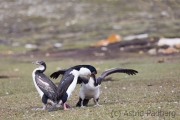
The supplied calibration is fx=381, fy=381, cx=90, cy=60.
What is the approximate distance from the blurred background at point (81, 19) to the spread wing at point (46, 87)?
69.7 m

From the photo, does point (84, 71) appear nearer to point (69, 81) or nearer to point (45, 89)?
point (69, 81)

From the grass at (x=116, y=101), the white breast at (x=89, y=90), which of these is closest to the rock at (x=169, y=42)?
the grass at (x=116, y=101)

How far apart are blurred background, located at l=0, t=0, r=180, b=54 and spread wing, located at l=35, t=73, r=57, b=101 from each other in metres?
69.7

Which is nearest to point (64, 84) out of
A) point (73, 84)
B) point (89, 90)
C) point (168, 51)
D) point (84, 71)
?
point (73, 84)

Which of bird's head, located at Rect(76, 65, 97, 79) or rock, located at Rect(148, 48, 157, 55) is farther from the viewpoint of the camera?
rock, located at Rect(148, 48, 157, 55)

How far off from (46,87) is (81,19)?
10622 centimetres

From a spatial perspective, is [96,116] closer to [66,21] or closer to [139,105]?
[139,105]

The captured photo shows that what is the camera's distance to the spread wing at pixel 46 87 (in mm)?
13992

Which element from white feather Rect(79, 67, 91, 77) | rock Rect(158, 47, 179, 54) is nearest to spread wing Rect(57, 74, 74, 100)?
white feather Rect(79, 67, 91, 77)

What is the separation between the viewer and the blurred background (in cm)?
9269

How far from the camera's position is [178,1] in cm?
15988

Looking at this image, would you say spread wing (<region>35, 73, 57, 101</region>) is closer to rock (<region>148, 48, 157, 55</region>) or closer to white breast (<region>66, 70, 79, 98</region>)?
white breast (<region>66, 70, 79, 98</region>)

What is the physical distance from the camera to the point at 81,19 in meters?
120

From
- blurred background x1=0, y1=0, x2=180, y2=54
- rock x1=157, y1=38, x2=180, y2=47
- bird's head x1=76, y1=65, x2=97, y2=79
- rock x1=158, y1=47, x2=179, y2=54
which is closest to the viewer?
bird's head x1=76, y1=65, x2=97, y2=79
